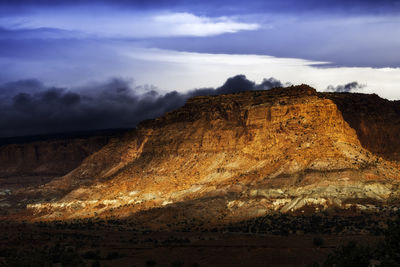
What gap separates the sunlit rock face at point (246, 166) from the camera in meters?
86.2

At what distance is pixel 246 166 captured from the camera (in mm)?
101750

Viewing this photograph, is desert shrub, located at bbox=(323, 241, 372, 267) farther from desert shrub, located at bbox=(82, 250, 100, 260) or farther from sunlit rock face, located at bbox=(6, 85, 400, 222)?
sunlit rock face, located at bbox=(6, 85, 400, 222)

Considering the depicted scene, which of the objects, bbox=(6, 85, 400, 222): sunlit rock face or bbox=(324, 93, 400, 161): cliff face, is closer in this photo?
bbox=(6, 85, 400, 222): sunlit rock face

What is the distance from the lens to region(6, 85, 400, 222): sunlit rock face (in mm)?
86188

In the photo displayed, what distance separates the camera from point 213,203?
93.0m

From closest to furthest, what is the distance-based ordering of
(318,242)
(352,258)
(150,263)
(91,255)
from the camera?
(352,258), (150,263), (318,242), (91,255)

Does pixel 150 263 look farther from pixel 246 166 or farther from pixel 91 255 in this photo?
pixel 246 166

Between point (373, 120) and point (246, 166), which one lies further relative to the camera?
point (373, 120)

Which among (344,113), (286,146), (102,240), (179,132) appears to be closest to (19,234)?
(102,240)

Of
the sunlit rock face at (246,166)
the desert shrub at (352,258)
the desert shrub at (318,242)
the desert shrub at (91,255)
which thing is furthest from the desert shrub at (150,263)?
the sunlit rock face at (246,166)

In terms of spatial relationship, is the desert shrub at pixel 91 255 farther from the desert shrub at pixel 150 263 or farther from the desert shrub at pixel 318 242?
the desert shrub at pixel 318 242

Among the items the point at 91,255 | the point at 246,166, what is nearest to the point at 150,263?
the point at 91,255

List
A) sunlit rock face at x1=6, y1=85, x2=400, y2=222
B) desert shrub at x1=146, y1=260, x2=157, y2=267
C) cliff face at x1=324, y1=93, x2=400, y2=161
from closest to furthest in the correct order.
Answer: desert shrub at x1=146, y1=260, x2=157, y2=267
sunlit rock face at x1=6, y1=85, x2=400, y2=222
cliff face at x1=324, y1=93, x2=400, y2=161

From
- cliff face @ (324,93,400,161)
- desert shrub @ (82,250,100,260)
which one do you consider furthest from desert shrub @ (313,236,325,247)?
cliff face @ (324,93,400,161)
